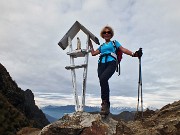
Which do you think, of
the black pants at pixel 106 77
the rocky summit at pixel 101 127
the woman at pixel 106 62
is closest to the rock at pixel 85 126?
the rocky summit at pixel 101 127

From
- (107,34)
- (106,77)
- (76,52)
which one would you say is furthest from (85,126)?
(107,34)

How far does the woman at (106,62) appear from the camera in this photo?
10.3m

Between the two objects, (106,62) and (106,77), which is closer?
(106,77)

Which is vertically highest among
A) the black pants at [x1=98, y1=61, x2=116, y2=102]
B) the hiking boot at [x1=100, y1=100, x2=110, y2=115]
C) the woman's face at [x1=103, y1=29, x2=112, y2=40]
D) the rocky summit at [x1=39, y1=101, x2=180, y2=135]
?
the woman's face at [x1=103, y1=29, x2=112, y2=40]

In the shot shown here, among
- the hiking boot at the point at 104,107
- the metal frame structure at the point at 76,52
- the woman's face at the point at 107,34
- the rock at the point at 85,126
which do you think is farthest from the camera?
the metal frame structure at the point at 76,52

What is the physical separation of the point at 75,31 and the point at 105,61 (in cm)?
236

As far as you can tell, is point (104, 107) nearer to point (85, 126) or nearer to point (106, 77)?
point (85, 126)

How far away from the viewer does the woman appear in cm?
1034

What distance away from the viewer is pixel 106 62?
10648mm

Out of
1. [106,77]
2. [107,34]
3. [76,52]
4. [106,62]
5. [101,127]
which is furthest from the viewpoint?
[76,52]

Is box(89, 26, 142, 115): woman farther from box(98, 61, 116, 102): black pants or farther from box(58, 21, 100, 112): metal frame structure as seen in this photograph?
box(58, 21, 100, 112): metal frame structure

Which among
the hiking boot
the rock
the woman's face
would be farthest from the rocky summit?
the woman's face

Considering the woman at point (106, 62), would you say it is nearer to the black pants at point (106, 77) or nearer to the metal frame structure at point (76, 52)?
the black pants at point (106, 77)

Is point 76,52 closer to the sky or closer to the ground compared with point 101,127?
closer to the sky
